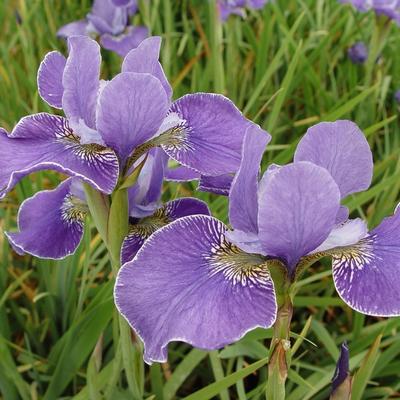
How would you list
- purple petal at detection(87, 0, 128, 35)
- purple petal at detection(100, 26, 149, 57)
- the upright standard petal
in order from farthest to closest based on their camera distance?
1. purple petal at detection(87, 0, 128, 35)
2. purple petal at detection(100, 26, 149, 57)
3. the upright standard petal

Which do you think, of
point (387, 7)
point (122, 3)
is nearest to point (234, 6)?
point (122, 3)

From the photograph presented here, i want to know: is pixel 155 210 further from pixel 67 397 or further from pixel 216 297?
pixel 67 397

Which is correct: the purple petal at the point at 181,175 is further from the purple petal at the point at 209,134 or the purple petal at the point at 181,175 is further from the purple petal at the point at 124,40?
the purple petal at the point at 124,40

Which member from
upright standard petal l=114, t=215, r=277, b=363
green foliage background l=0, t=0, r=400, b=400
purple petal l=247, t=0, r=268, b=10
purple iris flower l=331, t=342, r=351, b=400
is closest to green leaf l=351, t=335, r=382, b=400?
green foliage background l=0, t=0, r=400, b=400

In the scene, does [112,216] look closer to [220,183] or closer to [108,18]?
[220,183]

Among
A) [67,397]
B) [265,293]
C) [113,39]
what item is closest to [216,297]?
[265,293]

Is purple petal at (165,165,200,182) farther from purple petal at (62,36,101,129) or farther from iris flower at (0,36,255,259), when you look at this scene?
purple petal at (62,36,101,129)
